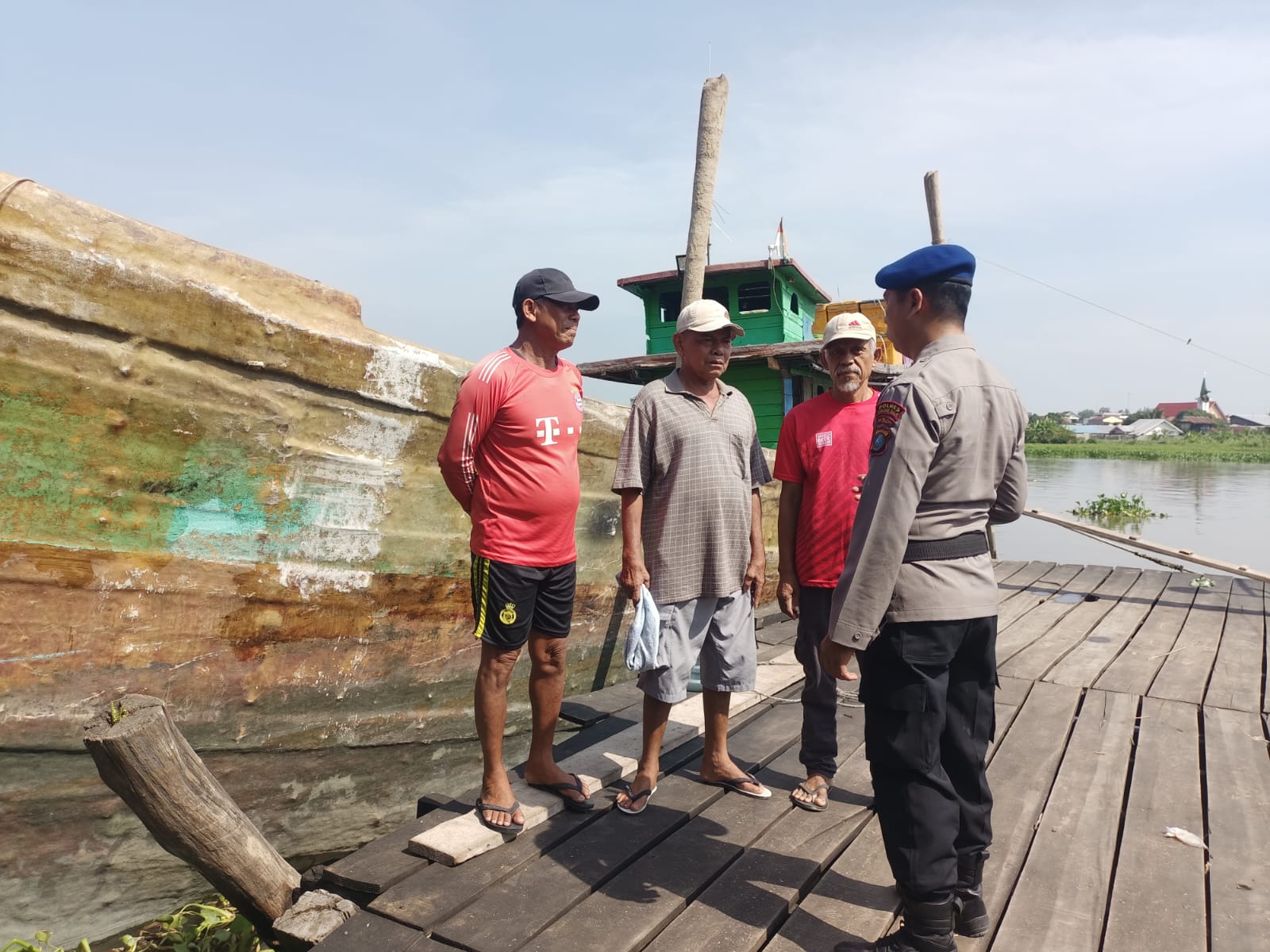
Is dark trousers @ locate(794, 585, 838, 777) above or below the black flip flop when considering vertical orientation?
above

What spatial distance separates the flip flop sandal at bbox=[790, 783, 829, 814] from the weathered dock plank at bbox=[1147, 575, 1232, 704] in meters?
2.53

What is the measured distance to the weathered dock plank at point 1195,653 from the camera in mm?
Answer: 4625

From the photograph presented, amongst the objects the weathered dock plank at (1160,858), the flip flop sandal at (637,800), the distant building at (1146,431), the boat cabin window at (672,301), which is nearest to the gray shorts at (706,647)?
the flip flop sandal at (637,800)

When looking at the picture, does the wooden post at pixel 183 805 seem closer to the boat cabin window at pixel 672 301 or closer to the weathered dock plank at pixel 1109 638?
the weathered dock plank at pixel 1109 638

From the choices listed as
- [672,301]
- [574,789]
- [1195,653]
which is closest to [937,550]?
[574,789]

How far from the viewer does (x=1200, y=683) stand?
188 inches

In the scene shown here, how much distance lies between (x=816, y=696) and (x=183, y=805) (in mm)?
2108

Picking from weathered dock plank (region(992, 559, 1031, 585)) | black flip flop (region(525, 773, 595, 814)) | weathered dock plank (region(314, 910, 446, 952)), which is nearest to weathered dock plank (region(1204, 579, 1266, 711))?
weathered dock plank (region(992, 559, 1031, 585))

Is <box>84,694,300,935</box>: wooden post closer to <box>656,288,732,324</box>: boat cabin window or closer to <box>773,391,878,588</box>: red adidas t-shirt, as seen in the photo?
<box>773,391,878,588</box>: red adidas t-shirt

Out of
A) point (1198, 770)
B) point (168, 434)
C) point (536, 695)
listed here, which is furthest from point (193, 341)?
point (1198, 770)

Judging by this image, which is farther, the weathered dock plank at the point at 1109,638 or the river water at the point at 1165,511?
the river water at the point at 1165,511

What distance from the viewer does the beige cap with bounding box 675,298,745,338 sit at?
9.67 feet

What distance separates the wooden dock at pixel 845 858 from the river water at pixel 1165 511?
8.07 m

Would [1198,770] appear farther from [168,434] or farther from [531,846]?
[168,434]
